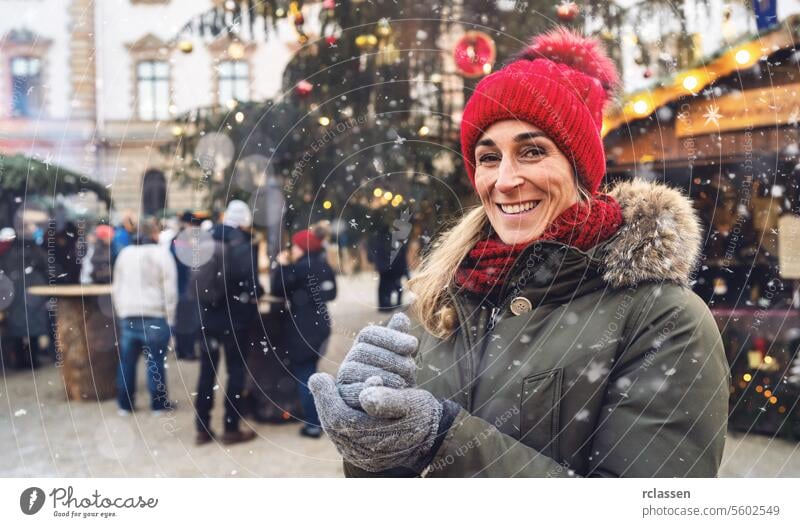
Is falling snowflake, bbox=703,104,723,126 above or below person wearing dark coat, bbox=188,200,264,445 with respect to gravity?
above

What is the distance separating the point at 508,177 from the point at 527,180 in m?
0.03

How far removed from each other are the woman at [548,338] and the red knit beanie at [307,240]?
0.81 meters

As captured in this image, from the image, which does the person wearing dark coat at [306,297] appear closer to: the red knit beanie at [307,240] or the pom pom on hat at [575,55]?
the red knit beanie at [307,240]

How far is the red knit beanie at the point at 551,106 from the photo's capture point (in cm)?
94

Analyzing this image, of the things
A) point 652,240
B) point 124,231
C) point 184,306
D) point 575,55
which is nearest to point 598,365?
point 652,240

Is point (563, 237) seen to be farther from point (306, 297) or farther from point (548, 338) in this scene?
point (306, 297)

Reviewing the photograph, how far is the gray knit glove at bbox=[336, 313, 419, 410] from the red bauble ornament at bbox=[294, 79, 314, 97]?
1.12 meters

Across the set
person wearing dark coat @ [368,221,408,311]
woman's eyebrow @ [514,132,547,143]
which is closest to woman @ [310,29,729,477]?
woman's eyebrow @ [514,132,547,143]

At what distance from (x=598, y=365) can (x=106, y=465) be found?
1.23 metres

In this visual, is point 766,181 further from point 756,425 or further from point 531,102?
point 531,102

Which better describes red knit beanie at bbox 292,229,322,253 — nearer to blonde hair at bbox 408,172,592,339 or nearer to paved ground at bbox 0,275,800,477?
paved ground at bbox 0,275,800,477

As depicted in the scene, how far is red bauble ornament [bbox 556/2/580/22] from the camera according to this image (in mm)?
1537

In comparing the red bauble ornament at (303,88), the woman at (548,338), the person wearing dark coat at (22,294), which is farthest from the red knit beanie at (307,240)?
the woman at (548,338)

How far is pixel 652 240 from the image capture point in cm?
88
